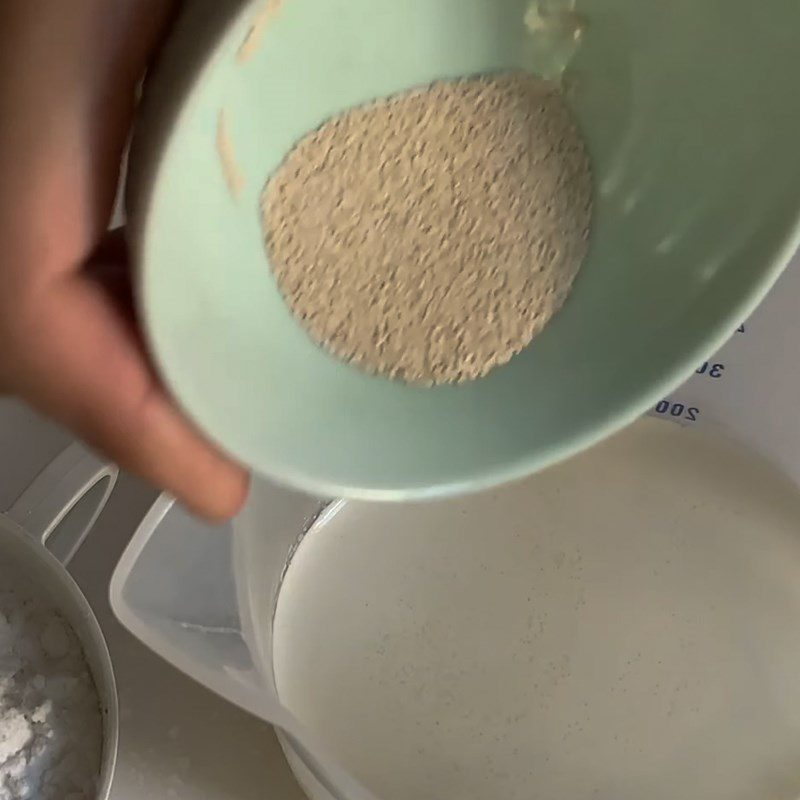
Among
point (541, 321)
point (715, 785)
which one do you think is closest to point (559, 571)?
point (715, 785)

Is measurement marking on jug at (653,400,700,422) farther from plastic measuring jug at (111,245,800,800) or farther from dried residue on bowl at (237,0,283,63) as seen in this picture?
dried residue on bowl at (237,0,283,63)

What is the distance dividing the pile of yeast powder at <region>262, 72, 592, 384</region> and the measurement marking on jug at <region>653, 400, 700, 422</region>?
1.26ft

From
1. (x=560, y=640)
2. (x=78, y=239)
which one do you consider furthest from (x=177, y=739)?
(x=78, y=239)

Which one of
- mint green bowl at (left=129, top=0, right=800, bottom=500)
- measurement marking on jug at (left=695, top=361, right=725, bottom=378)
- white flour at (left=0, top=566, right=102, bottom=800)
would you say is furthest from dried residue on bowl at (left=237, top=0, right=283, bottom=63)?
measurement marking on jug at (left=695, top=361, right=725, bottom=378)

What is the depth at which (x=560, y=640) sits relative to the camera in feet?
2.14

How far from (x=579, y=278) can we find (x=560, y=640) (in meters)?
0.32

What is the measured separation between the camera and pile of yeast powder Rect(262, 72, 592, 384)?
0.35 meters

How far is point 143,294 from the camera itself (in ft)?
0.88

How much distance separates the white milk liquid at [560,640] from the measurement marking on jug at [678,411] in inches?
2.1

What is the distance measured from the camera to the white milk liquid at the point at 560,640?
2.01 ft

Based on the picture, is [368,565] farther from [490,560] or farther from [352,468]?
[352,468]

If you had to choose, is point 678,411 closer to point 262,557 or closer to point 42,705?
point 262,557

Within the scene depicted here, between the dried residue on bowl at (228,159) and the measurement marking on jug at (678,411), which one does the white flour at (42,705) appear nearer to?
the dried residue on bowl at (228,159)

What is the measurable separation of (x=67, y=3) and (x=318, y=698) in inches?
18.3
